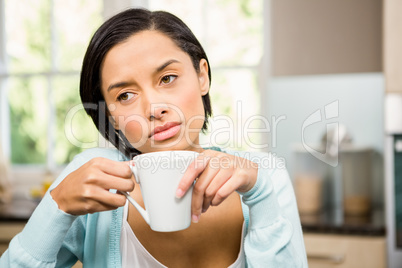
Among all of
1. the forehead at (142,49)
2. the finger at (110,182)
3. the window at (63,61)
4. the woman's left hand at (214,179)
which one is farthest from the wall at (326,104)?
the finger at (110,182)

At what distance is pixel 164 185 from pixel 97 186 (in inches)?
5.3

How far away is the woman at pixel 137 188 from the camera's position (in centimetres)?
73

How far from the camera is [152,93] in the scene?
0.90 metres

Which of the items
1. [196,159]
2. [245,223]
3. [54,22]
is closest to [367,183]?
[245,223]

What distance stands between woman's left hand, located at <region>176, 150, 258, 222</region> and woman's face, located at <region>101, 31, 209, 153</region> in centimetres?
19

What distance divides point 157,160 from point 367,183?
219 cm

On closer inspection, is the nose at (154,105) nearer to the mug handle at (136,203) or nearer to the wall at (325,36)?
the mug handle at (136,203)

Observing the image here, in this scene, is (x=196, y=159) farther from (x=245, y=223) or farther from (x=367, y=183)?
(x=367, y=183)

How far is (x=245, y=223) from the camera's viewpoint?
101 centimetres

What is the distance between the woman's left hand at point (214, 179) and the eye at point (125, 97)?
0.94 feet

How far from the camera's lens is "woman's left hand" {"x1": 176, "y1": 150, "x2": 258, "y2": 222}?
68 centimetres

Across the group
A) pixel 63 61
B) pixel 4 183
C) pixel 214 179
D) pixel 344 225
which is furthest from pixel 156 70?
pixel 63 61

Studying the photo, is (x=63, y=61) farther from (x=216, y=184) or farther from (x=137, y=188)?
(x=216, y=184)

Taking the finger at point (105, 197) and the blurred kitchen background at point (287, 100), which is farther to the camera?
→ the blurred kitchen background at point (287, 100)
